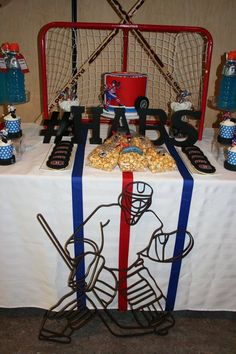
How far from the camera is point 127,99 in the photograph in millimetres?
1141

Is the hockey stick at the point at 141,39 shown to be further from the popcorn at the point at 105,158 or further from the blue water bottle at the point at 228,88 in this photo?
the popcorn at the point at 105,158

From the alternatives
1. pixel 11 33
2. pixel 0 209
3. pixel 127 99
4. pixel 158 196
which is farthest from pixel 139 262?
pixel 11 33

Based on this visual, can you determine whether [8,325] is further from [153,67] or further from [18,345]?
[153,67]

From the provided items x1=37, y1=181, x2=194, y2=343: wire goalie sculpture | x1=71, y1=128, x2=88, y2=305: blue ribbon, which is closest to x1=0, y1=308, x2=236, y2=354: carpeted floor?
x1=37, y1=181, x2=194, y2=343: wire goalie sculpture

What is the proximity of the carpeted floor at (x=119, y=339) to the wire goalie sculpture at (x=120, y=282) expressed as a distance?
3 centimetres

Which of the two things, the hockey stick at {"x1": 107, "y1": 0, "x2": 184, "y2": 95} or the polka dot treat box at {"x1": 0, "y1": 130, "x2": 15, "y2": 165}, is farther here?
the hockey stick at {"x1": 107, "y1": 0, "x2": 184, "y2": 95}

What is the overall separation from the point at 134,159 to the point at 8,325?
715 millimetres

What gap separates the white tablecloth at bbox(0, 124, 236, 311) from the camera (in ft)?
2.89

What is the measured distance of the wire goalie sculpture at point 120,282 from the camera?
2.91 ft

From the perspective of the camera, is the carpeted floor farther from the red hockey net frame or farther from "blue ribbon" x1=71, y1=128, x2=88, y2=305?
the red hockey net frame

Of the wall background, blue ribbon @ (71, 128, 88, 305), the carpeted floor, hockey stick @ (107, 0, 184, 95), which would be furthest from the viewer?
the wall background

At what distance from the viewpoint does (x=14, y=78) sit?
114 cm

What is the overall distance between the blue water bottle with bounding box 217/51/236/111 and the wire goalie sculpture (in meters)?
0.50

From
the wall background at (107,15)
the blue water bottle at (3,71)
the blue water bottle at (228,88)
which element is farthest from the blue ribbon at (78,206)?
the wall background at (107,15)
